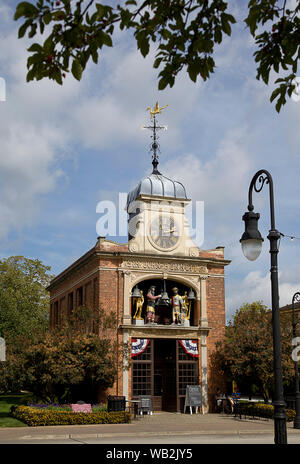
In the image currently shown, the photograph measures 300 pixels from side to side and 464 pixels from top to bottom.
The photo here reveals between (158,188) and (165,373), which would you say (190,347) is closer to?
(165,373)

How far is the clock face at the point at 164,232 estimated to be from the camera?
33.0 m

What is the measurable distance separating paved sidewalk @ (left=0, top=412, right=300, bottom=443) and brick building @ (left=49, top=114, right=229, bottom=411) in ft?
16.2

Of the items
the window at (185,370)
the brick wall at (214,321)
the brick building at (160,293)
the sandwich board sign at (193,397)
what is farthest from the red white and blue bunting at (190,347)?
the sandwich board sign at (193,397)

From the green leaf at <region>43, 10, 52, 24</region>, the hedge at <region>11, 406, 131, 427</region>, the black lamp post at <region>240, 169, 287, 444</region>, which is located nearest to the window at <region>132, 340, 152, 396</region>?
the hedge at <region>11, 406, 131, 427</region>

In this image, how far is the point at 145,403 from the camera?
28922mm

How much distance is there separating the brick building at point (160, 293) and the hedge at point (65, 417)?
19.1ft

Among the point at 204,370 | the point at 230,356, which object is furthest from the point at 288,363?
the point at 204,370

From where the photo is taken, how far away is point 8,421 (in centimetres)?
2430

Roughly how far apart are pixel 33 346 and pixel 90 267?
799cm

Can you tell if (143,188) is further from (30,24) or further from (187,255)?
(30,24)

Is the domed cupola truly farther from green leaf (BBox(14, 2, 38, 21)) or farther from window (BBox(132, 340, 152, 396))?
green leaf (BBox(14, 2, 38, 21))

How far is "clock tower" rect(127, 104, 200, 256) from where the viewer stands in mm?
32812

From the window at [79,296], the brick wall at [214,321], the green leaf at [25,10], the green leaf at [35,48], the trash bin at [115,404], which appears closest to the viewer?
the green leaf at [25,10]

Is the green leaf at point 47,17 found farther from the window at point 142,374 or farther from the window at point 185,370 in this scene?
the window at point 185,370
